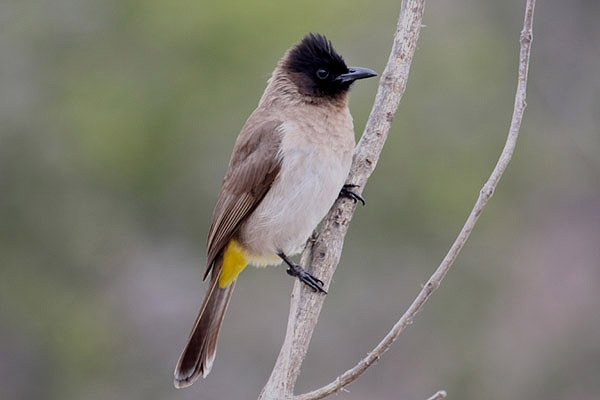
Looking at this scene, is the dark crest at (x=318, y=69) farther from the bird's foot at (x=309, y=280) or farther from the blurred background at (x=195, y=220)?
the blurred background at (x=195, y=220)

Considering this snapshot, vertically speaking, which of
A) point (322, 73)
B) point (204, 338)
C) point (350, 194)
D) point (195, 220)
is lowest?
point (195, 220)

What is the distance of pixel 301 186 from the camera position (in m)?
3.79

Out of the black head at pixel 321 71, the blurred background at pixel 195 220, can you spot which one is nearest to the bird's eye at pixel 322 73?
the black head at pixel 321 71

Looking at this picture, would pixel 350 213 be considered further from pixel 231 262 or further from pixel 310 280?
pixel 231 262

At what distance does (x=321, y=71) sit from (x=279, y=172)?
19.7 inches

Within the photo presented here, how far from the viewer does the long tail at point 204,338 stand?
12.9 ft

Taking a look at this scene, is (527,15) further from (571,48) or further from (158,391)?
(571,48)

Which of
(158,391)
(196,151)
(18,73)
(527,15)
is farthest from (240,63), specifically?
(527,15)

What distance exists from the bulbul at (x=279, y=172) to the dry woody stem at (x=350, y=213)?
0.63 ft

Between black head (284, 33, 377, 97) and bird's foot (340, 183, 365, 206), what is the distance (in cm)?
49

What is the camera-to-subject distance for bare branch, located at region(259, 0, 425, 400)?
3072 mm

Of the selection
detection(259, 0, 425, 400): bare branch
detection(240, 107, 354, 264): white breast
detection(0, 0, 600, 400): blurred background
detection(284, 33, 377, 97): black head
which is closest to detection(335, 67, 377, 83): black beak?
detection(284, 33, 377, 97): black head

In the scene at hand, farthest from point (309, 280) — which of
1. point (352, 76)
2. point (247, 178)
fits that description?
point (352, 76)

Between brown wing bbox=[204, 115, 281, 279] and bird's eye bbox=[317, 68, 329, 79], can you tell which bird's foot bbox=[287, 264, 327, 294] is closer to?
brown wing bbox=[204, 115, 281, 279]
